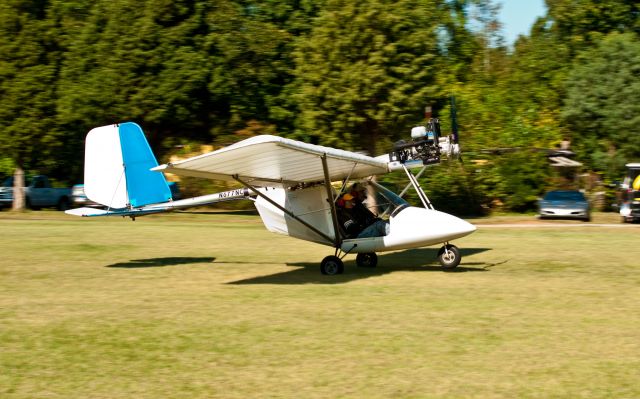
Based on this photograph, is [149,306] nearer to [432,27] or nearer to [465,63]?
[432,27]

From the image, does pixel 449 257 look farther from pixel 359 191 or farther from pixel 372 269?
pixel 359 191

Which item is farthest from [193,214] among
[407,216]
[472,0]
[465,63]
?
[472,0]

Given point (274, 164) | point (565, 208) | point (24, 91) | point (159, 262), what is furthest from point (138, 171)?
point (24, 91)

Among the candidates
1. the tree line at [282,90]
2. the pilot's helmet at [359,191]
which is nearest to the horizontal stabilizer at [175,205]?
the pilot's helmet at [359,191]

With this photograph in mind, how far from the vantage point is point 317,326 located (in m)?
9.95

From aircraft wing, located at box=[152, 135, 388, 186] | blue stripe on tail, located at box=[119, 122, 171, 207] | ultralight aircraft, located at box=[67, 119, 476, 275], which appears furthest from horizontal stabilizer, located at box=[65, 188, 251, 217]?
aircraft wing, located at box=[152, 135, 388, 186]

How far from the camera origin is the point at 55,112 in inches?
1511

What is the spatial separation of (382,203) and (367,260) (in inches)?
59.4

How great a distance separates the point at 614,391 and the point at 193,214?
30009mm

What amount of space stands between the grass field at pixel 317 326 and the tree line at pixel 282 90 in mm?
17593

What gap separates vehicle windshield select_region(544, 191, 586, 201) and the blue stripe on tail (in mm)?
20534

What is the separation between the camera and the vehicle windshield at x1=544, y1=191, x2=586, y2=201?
32.6m

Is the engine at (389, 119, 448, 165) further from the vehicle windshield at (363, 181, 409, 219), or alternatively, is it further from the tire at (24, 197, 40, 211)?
the tire at (24, 197, 40, 211)

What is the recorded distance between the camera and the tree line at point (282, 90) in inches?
1361
